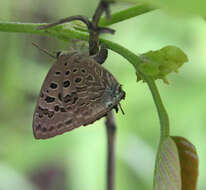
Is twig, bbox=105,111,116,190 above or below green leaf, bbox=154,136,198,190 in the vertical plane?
below

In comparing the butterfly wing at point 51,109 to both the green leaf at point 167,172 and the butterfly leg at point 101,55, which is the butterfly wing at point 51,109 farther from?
the green leaf at point 167,172

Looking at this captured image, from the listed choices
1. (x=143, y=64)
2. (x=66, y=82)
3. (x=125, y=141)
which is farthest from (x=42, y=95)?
(x=125, y=141)

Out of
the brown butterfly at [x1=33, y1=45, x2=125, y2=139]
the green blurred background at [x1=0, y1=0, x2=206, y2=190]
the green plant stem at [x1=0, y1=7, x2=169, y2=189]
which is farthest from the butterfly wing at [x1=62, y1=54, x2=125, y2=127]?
the green blurred background at [x1=0, y1=0, x2=206, y2=190]

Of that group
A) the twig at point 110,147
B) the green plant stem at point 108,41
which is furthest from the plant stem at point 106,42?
the twig at point 110,147

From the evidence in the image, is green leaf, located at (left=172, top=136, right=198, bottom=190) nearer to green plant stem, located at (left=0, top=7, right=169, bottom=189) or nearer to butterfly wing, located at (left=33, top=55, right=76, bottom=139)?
green plant stem, located at (left=0, top=7, right=169, bottom=189)

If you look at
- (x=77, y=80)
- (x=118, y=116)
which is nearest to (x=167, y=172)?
(x=77, y=80)

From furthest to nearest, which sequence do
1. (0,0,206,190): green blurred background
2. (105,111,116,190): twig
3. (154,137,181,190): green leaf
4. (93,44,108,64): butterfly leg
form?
(0,0,206,190): green blurred background
(105,111,116,190): twig
(93,44,108,64): butterfly leg
(154,137,181,190): green leaf

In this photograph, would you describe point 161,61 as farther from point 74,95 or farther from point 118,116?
point 118,116
